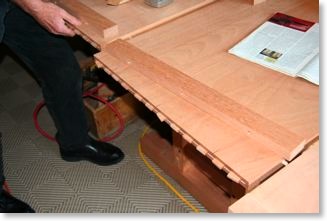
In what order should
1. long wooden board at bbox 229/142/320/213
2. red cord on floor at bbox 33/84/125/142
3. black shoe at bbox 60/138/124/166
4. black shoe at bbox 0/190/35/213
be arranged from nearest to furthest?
long wooden board at bbox 229/142/320/213 → black shoe at bbox 0/190/35/213 → black shoe at bbox 60/138/124/166 → red cord on floor at bbox 33/84/125/142

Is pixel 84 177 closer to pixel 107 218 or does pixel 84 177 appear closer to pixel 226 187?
pixel 226 187

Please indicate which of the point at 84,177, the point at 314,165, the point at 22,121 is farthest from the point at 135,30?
the point at 22,121

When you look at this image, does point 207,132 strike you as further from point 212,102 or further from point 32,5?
point 32,5

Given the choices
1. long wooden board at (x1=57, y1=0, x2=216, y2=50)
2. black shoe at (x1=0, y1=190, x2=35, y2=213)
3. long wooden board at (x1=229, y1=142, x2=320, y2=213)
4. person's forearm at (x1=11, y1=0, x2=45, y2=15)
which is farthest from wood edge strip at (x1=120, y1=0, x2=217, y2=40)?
black shoe at (x1=0, y1=190, x2=35, y2=213)

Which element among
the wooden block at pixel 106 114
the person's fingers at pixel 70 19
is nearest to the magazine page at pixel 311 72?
the person's fingers at pixel 70 19

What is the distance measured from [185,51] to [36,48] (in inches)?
21.5

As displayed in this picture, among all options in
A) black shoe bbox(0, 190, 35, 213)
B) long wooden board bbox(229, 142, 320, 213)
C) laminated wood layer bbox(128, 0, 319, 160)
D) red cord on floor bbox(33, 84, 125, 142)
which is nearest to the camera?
long wooden board bbox(229, 142, 320, 213)

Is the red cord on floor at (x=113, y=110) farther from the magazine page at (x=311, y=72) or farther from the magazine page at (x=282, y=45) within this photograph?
the magazine page at (x=311, y=72)

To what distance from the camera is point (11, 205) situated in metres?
1.36

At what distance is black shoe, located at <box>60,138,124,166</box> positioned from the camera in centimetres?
154

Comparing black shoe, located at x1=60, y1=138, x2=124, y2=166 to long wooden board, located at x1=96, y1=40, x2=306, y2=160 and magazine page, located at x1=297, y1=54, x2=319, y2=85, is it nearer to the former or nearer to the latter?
long wooden board, located at x1=96, y1=40, x2=306, y2=160

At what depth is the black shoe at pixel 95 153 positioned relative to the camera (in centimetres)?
154

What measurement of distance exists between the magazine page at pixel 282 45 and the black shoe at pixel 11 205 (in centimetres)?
99

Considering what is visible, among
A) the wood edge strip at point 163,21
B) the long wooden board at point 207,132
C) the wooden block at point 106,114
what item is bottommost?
the wooden block at point 106,114
